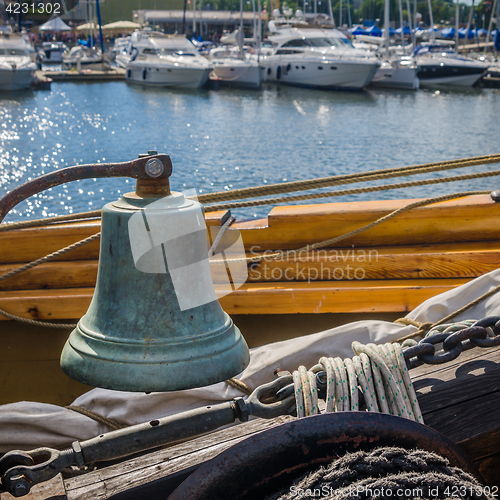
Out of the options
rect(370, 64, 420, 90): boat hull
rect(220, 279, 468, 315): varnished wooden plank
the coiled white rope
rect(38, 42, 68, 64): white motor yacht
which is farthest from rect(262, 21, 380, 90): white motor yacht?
the coiled white rope

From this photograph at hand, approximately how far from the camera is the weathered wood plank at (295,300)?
2.63 metres

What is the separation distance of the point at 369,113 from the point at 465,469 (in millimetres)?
24076

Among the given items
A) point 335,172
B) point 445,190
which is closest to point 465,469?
point 445,190

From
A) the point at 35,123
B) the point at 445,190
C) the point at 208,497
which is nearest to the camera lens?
the point at 208,497

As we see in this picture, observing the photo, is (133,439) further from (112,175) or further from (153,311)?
(112,175)

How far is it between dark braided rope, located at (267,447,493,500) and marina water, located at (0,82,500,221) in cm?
722

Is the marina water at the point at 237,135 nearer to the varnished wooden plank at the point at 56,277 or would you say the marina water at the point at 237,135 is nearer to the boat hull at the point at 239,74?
the boat hull at the point at 239,74

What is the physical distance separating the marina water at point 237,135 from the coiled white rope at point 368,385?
694 centimetres

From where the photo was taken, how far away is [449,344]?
1.35 metres

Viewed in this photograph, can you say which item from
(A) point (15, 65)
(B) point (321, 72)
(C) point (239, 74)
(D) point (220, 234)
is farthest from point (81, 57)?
(D) point (220, 234)

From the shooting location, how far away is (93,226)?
109 inches

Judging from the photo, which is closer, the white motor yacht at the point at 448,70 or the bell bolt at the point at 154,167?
the bell bolt at the point at 154,167

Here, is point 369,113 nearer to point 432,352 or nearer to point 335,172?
point 335,172

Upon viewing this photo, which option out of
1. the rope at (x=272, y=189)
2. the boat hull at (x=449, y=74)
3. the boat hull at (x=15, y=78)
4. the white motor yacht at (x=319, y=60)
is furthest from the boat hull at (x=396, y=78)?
the rope at (x=272, y=189)
